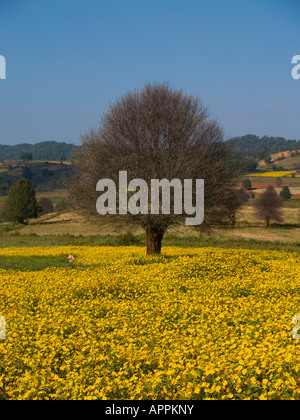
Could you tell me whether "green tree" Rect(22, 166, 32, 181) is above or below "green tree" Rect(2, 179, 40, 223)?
above

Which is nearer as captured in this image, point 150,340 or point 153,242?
point 150,340

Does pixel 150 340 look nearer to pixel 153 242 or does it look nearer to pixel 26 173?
pixel 153 242

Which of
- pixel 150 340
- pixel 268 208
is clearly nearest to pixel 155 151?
pixel 150 340

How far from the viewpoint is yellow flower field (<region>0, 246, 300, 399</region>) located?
770 centimetres

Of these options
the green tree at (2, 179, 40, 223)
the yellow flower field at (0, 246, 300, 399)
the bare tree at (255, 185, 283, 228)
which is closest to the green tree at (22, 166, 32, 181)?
the green tree at (2, 179, 40, 223)

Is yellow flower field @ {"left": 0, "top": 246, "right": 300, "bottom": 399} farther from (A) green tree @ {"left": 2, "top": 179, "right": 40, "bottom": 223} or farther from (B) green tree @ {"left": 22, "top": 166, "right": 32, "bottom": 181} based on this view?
(B) green tree @ {"left": 22, "top": 166, "right": 32, "bottom": 181}

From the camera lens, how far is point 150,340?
1002 centimetres

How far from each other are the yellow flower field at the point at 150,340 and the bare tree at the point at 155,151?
9.55m

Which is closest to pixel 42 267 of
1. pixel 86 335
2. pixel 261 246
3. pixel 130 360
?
pixel 86 335

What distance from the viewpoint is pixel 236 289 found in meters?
16.1

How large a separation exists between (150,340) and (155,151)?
18.2 m

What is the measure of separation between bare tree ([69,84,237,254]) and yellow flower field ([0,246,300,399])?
9.55 meters

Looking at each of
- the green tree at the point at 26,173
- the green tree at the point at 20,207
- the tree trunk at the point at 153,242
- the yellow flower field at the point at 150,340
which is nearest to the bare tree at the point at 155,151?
the tree trunk at the point at 153,242
